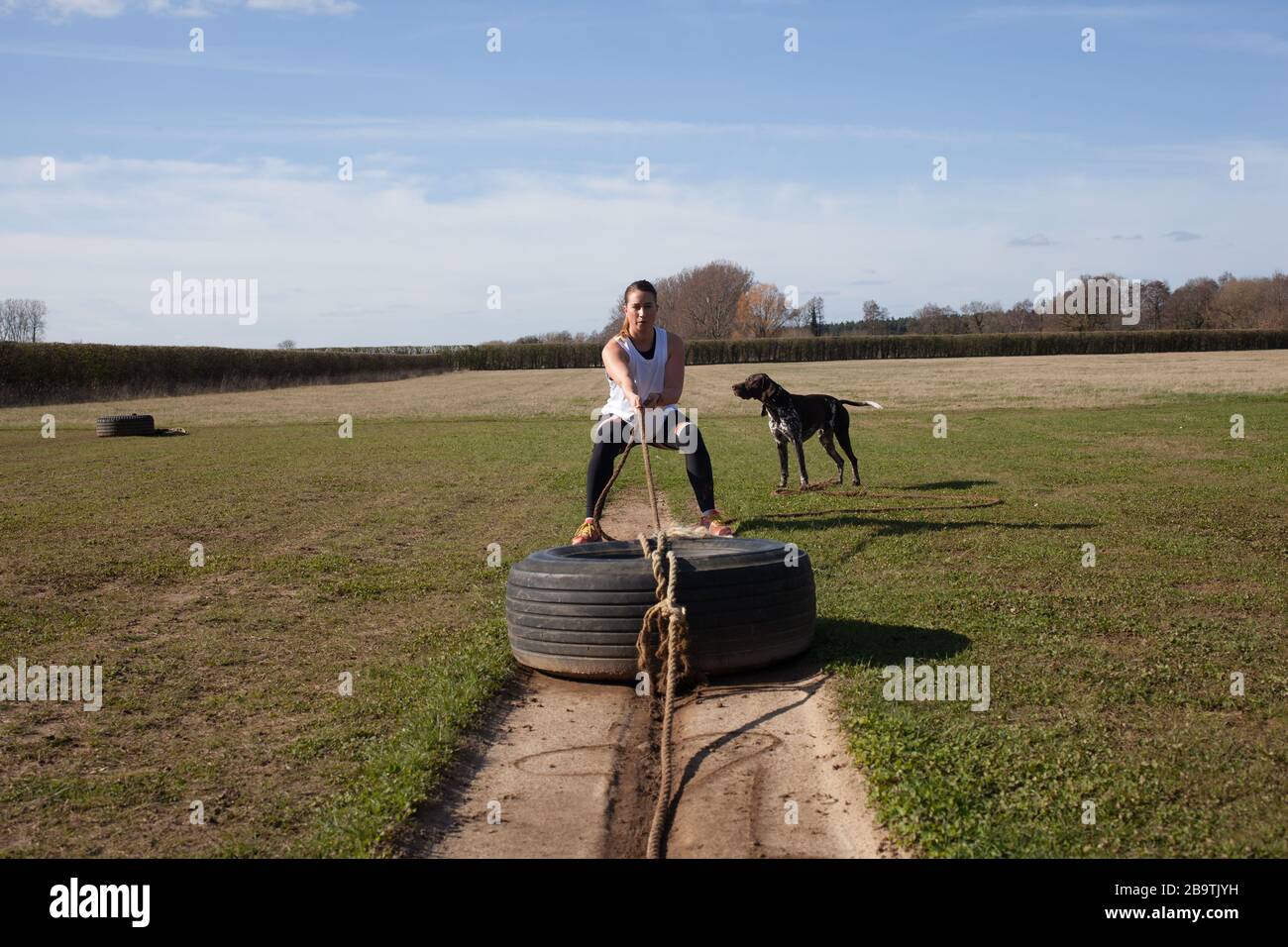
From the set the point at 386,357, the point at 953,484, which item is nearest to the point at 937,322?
the point at 386,357

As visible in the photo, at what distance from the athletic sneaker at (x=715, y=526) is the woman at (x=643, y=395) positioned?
11 mm

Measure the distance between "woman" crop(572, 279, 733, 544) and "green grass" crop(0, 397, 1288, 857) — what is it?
102 cm

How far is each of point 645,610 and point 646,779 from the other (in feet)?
3.99

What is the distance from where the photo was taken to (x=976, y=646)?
19.0 ft

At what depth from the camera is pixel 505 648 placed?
20.5 feet

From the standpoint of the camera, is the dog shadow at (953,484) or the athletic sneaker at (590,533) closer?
the athletic sneaker at (590,533)

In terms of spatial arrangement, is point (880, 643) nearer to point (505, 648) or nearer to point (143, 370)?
point (505, 648)

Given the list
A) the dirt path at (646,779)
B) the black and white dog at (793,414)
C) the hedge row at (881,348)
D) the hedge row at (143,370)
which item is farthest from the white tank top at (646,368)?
the hedge row at (881,348)

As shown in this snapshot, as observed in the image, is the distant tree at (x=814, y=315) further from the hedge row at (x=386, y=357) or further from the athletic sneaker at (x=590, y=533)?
the athletic sneaker at (x=590, y=533)

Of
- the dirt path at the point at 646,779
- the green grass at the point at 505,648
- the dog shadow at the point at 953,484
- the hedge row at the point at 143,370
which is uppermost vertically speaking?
the hedge row at the point at 143,370

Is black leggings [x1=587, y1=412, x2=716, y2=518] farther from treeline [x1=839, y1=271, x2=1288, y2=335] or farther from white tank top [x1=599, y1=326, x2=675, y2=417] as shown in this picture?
treeline [x1=839, y1=271, x2=1288, y2=335]

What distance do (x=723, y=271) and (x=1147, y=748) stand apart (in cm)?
12310

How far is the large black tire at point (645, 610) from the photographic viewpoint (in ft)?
17.9
